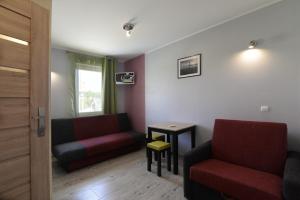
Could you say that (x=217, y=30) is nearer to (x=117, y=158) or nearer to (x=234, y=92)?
(x=234, y=92)

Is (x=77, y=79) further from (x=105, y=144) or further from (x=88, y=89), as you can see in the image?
(x=105, y=144)

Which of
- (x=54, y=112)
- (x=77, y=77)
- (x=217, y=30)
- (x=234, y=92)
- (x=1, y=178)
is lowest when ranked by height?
(x=1, y=178)

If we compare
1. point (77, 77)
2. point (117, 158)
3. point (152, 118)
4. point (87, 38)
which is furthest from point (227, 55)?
point (77, 77)

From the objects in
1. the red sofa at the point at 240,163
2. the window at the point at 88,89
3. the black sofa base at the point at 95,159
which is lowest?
the black sofa base at the point at 95,159

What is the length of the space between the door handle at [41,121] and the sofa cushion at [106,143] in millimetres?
1663

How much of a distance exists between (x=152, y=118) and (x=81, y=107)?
68.1 inches

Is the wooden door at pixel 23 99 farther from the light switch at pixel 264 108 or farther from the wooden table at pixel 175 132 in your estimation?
the light switch at pixel 264 108

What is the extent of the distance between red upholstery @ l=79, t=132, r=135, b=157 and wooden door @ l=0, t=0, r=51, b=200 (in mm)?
1534

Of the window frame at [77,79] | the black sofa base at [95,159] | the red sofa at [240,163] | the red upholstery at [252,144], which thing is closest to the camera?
the red sofa at [240,163]

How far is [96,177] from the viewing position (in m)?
2.51

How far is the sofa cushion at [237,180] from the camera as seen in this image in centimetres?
138

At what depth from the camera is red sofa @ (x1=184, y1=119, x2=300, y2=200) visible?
1.48 meters

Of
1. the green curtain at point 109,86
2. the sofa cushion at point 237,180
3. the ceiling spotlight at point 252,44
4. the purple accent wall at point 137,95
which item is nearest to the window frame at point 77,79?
the green curtain at point 109,86

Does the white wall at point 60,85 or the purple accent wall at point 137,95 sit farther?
the purple accent wall at point 137,95
